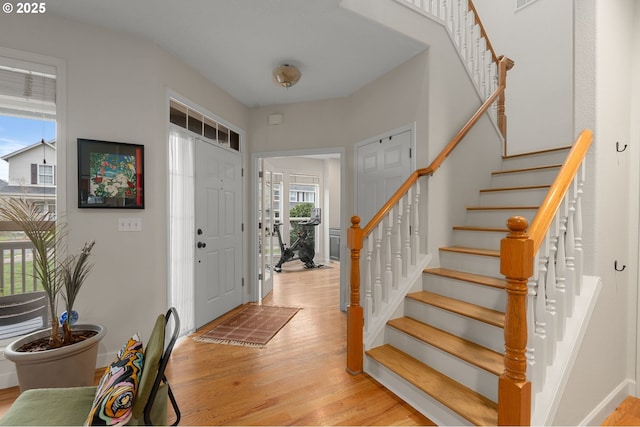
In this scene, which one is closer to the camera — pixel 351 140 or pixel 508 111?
pixel 351 140

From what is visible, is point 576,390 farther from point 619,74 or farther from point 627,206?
point 619,74

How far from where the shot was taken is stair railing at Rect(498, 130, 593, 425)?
130cm

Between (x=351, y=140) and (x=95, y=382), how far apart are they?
10.9 feet

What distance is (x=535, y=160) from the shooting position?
2.91 meters

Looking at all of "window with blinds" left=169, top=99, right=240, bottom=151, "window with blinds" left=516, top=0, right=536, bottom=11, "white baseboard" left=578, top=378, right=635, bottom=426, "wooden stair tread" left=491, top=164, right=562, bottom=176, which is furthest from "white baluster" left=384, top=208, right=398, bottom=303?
"window with blinds" left=516, top=0, right=536, bottom=11

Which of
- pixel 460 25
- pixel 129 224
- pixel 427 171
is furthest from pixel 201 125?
pixel 460 25

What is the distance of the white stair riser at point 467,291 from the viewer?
80.2 inches

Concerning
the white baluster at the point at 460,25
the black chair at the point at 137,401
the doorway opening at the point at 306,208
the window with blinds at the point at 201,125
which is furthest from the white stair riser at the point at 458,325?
the doorway opening at the point at 306,208

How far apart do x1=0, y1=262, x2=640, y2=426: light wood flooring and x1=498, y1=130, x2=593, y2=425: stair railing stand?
2.20 ft

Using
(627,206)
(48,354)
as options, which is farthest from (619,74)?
(48,354)

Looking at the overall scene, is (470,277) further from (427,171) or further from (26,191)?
(26,191)

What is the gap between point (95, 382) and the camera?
2139 millimetres

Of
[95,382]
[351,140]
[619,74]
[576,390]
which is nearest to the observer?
[576,390]

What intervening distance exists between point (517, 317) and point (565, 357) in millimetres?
553
